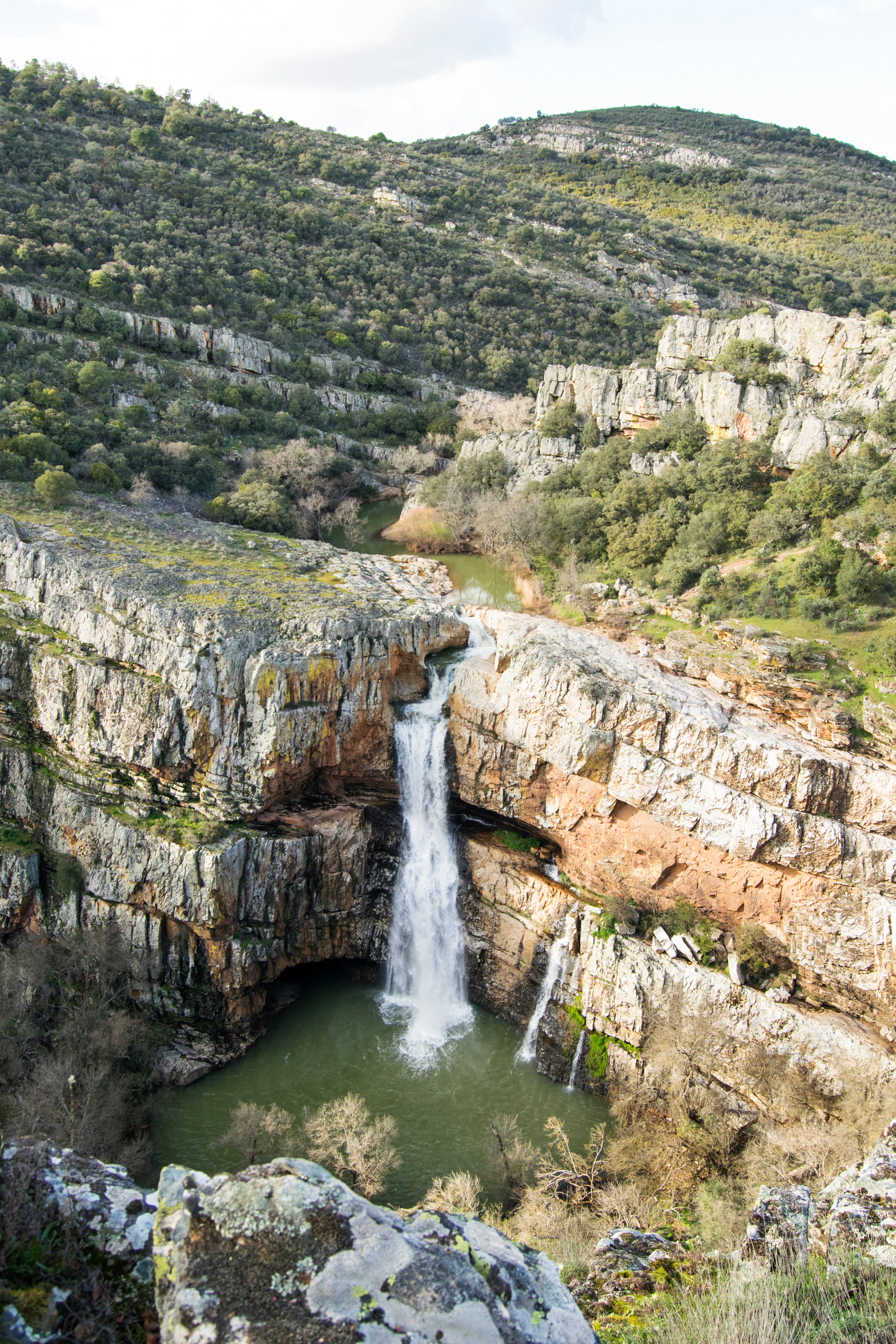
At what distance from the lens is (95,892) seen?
20672mm

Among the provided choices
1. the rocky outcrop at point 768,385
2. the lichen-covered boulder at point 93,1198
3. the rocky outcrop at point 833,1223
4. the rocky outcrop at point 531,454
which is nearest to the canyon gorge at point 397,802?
the rocky outcrop at point 833,1223

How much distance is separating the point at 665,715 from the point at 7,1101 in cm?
1882

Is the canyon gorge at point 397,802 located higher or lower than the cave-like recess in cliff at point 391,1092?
higher

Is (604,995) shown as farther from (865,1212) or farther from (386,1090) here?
(865,1212)

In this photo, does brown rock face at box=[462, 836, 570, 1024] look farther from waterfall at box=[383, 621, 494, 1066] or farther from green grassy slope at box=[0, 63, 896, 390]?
green grassy slope at box=[0, 63, 896, 390]

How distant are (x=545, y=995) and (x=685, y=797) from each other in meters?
7.23

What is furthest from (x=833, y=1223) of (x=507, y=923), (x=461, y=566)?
(x=461, y=566)

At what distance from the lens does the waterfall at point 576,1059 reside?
20.2m

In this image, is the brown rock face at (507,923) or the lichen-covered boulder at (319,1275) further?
the brown rock face at (507,923)

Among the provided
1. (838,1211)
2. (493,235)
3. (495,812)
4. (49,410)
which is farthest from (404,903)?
(493,235)

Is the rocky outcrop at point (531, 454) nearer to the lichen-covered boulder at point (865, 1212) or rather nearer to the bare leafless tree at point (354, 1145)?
the bare leafless tree at point (354, 1145)

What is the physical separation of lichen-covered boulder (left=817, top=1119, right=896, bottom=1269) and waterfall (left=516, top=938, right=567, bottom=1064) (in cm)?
1104

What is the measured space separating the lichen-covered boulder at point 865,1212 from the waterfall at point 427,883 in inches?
537

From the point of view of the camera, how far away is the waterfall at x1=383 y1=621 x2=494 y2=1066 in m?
22.7
